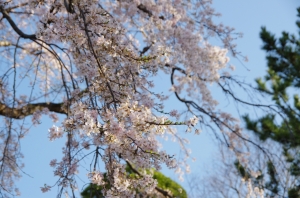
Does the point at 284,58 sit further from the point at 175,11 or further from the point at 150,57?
the point at 150,57

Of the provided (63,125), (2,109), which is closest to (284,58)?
(2,109)

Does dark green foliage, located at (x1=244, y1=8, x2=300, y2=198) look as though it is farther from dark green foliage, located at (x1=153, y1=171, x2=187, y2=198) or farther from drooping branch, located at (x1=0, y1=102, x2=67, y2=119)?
drooping branch, located at (x1=0, y1=102, x2=67, y2=119)

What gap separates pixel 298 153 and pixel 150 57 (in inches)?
312

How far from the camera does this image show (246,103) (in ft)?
14.7

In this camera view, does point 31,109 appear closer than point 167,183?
Yes

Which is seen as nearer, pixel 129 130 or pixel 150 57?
pixel 129 130

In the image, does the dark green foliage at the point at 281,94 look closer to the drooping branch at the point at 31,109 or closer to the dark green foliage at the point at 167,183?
the dark green foliage at the point at 167,183

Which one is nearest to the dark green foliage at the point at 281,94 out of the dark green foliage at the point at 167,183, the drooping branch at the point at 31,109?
the dark green foliage at the point at 167,183

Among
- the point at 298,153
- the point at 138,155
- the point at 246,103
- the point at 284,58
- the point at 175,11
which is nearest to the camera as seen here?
the point at 138,155

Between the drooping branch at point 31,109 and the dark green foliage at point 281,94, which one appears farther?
the dark green foliage at point 281,94

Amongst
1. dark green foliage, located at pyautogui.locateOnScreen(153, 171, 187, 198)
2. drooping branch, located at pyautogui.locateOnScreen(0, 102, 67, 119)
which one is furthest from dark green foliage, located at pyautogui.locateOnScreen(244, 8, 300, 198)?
drooping branch, located at pyautogui.locateOnScreen(0, 102, 67, 119)

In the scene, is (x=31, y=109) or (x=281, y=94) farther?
(x=281, y=94)

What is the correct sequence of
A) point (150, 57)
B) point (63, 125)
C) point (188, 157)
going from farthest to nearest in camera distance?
point (188, 157), point (150, 57), point (63, 125)

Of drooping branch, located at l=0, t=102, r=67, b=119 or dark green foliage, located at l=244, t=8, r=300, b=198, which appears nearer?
drooping branch, located at l=0, t=102, r=67, b=119
